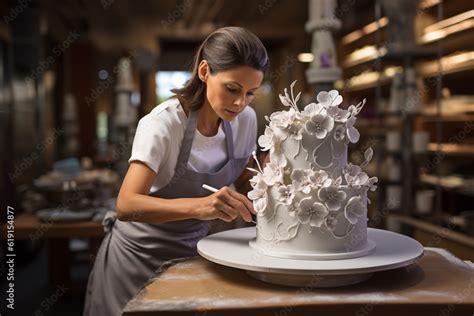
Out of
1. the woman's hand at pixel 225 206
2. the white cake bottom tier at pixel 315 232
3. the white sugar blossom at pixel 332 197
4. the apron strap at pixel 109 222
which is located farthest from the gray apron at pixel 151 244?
the white sugar blossom at pixel 332 197

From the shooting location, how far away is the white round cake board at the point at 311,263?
3.66 feet

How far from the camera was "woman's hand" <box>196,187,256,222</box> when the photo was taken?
1304mm

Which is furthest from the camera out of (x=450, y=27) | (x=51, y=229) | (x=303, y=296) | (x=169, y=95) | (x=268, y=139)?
(x=450, y=27)

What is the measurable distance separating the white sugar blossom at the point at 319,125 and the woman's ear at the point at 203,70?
410 mm

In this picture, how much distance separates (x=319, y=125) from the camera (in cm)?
128

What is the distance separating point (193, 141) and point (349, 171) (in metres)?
0.54

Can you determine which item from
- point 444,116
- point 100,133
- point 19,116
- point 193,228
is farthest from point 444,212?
point 100,133

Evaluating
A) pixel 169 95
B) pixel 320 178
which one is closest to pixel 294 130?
pixel 320 178

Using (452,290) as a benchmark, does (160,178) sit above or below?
above

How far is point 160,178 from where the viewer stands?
62.9 inches

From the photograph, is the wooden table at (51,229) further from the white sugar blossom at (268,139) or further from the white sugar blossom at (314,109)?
the white sugar blossom at (314,109)

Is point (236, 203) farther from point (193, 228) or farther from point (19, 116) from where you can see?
point (19, 116)

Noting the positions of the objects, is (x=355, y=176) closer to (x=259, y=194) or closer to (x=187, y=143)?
(x=259, y=194)

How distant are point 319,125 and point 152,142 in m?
0.49
